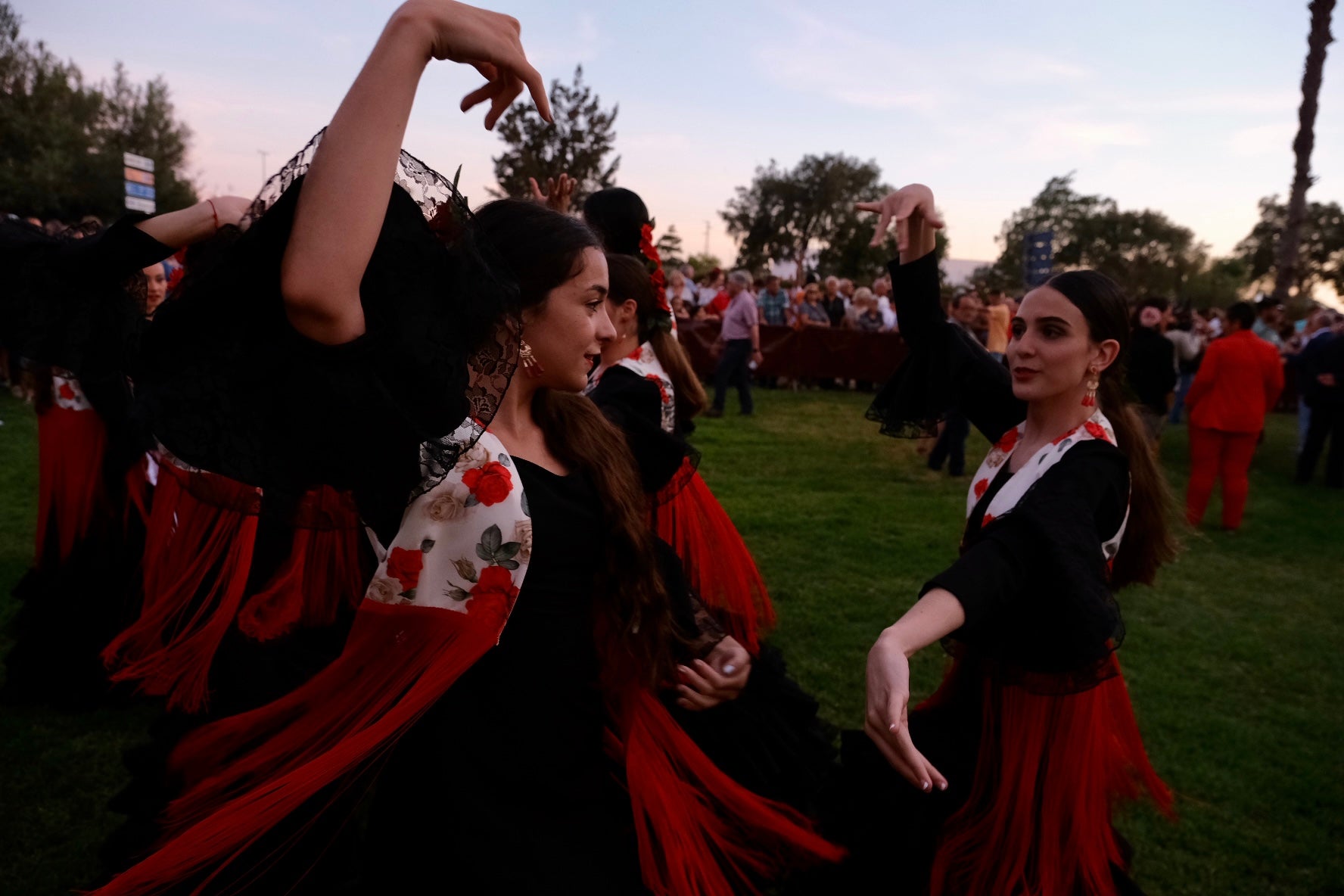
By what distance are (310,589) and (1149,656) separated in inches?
194

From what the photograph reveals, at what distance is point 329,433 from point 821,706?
11.5 ft

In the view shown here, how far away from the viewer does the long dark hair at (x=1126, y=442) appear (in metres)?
2.64

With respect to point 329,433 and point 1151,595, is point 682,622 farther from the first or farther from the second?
point 1151,595

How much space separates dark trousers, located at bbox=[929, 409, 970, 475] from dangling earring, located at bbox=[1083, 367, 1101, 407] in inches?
→ 268

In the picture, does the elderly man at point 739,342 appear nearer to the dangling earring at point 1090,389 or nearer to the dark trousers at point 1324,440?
the dark trousers at point 1324,440

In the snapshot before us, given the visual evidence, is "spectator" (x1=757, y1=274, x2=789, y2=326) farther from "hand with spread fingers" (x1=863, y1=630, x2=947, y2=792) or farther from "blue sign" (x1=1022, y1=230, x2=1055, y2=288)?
"hand with spread fingers" (x1=863, y1=630, x2=947, y2=792)

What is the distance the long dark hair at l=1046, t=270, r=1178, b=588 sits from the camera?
104 inches

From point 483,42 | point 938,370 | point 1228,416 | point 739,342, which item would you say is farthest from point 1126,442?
point 739,342

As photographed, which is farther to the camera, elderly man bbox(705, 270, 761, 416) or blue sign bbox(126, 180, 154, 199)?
elderly man bbox(705, 270, 761, 416)

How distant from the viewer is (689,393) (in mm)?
4027

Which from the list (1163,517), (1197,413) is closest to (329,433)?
(1163,517)

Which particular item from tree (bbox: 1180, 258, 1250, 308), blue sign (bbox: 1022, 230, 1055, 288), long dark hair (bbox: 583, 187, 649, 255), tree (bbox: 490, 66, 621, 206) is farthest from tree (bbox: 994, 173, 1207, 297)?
long dark hair (bbox: 583, 187, 649, 255)

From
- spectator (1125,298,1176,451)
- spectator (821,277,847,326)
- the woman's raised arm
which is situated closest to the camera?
the woman's raised arm

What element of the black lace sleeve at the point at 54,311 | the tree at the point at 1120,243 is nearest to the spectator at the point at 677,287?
the black lace sleeve at the point at 54,311
